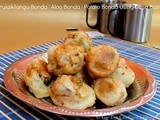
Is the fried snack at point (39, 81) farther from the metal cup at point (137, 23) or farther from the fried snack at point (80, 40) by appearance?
the metal cup at point (137, 23)

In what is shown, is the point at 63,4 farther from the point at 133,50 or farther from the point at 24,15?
the point at 133,50

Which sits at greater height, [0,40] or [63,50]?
[63,50]

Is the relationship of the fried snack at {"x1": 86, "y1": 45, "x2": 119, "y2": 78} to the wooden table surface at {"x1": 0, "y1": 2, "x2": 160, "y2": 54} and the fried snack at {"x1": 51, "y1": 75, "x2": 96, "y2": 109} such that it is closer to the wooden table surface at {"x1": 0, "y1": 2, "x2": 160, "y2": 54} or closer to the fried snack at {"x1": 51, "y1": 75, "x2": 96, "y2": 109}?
the fried snack at {"x1": 51, "y1": 75, "x2": 96, "y2": 109}

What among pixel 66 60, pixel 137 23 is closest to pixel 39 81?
pixel 66 60

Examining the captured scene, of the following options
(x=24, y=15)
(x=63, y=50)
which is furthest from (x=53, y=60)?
(x=24, y=15)

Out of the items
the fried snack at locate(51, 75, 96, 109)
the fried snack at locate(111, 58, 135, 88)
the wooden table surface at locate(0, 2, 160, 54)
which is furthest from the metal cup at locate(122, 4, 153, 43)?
the fried snack at locate(51, 75, 96, 109)

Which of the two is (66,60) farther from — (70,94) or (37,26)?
(37,26)

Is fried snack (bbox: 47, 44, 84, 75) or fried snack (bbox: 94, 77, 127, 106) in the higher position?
fried snack (bbox: 47, 44, 84, 75)
